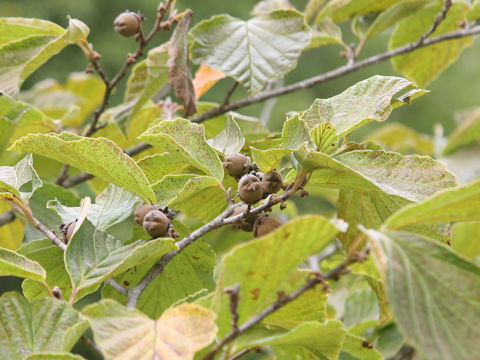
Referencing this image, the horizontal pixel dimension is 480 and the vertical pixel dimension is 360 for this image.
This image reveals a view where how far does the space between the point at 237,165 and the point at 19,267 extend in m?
0.28

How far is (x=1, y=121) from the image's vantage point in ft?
3.19

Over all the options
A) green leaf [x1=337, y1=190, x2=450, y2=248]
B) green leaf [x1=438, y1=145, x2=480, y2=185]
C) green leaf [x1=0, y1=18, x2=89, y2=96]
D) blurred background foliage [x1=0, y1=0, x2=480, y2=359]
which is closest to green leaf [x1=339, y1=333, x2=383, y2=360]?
green leaf [x1=337, y1=190, x2=450, y2=248]

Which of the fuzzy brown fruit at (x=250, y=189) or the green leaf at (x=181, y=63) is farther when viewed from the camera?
the green leaf at (x=181, y=63)

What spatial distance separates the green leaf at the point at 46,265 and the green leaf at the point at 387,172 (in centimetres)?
34

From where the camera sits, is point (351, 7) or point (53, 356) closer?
point (53, 356)

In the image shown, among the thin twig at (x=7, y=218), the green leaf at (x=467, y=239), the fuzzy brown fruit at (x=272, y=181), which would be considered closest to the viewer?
the fuzzy brown fruit at (x=272, y=181)

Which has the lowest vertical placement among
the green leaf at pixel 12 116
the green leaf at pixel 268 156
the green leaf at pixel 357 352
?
the green leaf at pixel 357 352

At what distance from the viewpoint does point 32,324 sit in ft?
1.86

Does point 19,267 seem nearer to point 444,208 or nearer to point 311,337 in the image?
point 311,337

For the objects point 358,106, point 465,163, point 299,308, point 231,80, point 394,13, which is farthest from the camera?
point 231,80

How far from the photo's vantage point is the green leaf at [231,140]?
746 millimetres

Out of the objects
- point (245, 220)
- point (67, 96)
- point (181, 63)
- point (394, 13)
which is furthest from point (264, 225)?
point (67, 96)

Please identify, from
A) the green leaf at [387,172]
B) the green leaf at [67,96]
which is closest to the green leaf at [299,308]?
the green leaf at [387,172]

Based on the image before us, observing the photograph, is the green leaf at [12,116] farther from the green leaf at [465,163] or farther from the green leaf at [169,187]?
the green leaf at [465,163]
